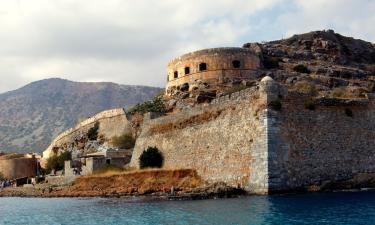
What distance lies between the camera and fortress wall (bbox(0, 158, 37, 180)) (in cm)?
6588

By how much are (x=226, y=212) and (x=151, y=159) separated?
17.7 m

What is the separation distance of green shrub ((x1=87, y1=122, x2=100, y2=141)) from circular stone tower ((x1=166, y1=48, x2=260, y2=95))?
1235 centimetres

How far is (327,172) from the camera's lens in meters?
28.6

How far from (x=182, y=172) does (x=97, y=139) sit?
2774 cm

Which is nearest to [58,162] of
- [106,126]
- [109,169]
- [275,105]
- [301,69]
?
[106,126]

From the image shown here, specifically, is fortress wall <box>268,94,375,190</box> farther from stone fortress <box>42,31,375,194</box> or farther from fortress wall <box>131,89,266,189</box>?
fortress wall <box>131,89,266,189</box>

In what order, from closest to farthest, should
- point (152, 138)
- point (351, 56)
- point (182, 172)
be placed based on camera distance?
point (182, 172)
point (152, 138)
point (351, 56)

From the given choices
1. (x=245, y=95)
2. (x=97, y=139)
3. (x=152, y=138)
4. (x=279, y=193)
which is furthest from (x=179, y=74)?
(x=279, y=193)

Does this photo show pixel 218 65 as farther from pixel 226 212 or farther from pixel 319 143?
pixel 226 212

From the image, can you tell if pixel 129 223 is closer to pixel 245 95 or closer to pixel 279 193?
pixel 279 193

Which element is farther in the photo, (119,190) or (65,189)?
(65,189)

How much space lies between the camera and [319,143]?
2884 cm

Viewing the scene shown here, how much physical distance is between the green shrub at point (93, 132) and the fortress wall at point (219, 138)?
22.1 metres

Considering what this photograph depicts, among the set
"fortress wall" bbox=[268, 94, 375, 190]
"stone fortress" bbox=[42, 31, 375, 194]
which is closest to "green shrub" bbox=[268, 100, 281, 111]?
"stone fortress" bbox=[42, 31, 375, 194]
